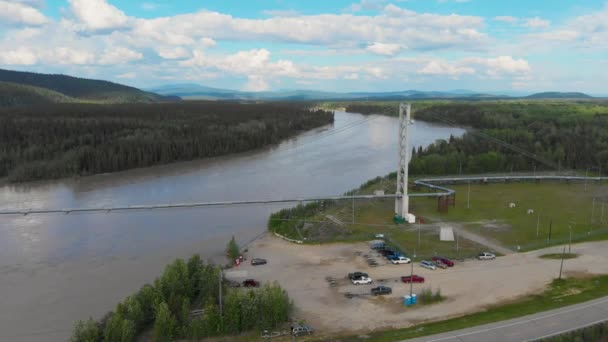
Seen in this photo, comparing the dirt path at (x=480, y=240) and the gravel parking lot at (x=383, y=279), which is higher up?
the dirt path at (x=480, y=240)

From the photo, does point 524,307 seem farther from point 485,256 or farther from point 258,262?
point 258,262

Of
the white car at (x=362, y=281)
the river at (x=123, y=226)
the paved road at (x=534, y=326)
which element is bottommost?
the river at (x=123, y=226)

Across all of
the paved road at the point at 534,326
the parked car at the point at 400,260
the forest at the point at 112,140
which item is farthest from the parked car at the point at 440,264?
the forest at the point at 112,140

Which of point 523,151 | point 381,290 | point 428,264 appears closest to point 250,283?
point 381,290

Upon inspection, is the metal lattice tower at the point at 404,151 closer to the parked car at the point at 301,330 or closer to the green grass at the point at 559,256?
the green grass at the point at 559,256

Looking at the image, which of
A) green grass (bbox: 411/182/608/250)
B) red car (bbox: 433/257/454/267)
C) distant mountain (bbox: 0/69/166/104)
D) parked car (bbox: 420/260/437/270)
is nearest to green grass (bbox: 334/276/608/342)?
red car (bbox: 433/257/454/267)

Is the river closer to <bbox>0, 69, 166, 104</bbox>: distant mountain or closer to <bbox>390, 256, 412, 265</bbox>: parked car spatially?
<bbox>390, 256, 412, 265</bbox>: parked car
